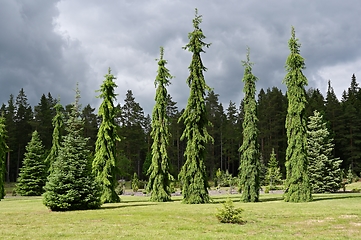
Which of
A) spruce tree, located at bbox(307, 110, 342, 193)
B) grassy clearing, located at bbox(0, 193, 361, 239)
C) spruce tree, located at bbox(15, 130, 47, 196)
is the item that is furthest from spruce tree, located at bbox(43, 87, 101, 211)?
spruce tree, located at bbox(307, 110, 342, 193)

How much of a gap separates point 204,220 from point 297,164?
1466cm

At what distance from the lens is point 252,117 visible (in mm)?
30094

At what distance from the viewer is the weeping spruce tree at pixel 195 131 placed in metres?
28.2

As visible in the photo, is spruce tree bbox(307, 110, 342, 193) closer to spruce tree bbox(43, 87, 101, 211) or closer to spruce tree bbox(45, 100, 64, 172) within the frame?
spruce tree bbox(43, 87, 101, 211)

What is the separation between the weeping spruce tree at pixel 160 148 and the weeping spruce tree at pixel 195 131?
3.25 m

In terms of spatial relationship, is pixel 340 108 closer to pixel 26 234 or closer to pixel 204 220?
pixel 204 220

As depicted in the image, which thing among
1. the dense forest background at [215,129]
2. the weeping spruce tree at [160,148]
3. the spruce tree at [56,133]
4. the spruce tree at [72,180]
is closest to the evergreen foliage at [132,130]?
the dense forest background at [215,129]

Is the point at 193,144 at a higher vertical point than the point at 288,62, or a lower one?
lower

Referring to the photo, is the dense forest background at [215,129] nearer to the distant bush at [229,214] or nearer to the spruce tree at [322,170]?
the spruce tree at [322,170]

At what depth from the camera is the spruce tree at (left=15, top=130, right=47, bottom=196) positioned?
4441cm

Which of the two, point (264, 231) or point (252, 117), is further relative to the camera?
point (252, 117)

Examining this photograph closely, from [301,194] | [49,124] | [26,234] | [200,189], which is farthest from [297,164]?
[49,124]

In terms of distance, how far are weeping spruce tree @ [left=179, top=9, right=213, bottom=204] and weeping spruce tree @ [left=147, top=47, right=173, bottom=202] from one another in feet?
10.7

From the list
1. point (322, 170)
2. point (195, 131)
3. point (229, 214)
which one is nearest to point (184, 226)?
point (229, 214)
